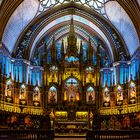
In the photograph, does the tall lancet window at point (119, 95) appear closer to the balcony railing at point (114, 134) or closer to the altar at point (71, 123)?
the altar at point (71, 123)

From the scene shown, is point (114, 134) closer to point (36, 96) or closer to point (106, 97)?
point (106, 97)

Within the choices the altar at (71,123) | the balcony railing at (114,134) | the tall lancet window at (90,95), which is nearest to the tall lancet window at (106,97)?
the tall lancet window at (90,95)

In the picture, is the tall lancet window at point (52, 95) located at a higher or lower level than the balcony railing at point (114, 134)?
higher

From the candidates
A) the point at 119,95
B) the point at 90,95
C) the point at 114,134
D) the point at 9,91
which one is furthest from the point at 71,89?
the point at 114,134

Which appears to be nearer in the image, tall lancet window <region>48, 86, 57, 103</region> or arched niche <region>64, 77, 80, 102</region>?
tall lancet window <region>48, 86, 57, 103</region>

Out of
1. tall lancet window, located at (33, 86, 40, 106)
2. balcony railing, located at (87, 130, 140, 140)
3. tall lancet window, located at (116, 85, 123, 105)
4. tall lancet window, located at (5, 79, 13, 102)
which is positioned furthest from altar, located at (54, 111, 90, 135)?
balcony railing, located at (87, 130, 140, 140)

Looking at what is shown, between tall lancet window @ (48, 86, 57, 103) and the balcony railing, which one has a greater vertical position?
tall lancet window @ (48, 86, 57, 103)

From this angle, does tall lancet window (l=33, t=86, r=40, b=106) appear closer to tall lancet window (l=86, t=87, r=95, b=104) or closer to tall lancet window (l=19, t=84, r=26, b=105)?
tall lancet window (l=19, t=84, r=26, b=105)

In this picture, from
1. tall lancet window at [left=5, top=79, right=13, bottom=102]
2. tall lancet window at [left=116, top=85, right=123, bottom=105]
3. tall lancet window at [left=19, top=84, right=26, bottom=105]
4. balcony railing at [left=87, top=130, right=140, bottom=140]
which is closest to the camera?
balcony railing at [left=87, top=130, right=140, bottom=140]

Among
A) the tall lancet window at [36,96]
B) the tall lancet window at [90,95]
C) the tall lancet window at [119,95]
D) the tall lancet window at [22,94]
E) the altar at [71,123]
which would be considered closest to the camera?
the altar at [71,123]

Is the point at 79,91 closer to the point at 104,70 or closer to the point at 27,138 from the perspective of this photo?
the point at 104,70

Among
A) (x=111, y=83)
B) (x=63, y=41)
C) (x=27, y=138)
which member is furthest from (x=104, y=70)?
(x=27, y=138)

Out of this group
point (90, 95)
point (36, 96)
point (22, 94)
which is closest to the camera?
point (22, 94)

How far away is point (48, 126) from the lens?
1357 inches
